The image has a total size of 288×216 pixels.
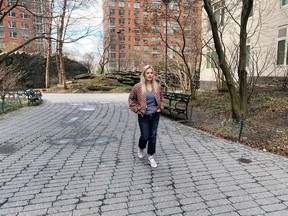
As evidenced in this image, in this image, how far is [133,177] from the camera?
3471 mm

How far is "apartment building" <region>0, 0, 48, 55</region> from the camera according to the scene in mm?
11969

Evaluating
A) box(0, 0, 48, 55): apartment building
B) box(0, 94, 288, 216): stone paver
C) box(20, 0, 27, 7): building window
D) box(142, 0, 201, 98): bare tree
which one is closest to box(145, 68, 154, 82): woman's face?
box(0, 94, 288, 216): stone paver

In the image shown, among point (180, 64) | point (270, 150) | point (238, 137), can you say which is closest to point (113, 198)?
point (270, 150)

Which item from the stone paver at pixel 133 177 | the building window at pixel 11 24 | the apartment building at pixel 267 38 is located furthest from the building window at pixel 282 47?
the building window at pixel 11 24

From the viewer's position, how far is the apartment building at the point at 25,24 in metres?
12.0

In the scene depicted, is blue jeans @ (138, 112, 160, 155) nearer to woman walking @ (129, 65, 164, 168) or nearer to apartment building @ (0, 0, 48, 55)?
woman walking @ (129, 65, 164, 168)

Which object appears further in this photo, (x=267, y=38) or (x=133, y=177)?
(x=267, y=38)

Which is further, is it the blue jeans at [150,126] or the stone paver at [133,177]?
the blue jeans at [150,126]

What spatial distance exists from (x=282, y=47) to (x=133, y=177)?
13422mm

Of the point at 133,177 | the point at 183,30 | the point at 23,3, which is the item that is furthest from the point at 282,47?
the point at 23,3

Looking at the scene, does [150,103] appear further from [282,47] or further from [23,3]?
[282,47]

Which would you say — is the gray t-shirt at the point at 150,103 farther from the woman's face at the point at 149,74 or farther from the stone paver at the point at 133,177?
the stone paver at the point at 133,177

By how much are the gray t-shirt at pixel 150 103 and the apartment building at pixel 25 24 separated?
10715 millimetres

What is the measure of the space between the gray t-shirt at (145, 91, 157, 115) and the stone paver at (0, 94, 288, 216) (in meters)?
1.00
